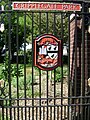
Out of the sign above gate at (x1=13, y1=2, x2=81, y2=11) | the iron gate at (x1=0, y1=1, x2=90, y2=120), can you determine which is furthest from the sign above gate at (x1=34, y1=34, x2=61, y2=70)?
the sign above gate at (x1=13, y1=2, x2=81, y2=11)

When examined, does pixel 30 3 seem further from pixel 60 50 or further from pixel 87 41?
pixel 87 41

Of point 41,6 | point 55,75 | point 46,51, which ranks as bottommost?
point 55,75

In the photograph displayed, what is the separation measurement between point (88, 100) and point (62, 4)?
1587mm

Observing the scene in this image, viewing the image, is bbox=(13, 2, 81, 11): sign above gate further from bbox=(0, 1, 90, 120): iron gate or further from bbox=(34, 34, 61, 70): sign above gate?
bbox=(34, 34, 61, 70): sign above gate

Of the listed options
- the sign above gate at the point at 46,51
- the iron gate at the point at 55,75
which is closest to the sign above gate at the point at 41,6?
the iron gate at the point at 55,75

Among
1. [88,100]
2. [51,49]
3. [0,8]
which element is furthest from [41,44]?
[88,100]

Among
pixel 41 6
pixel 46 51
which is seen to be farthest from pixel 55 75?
pixel 41 6

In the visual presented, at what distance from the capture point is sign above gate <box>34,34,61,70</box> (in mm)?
4367

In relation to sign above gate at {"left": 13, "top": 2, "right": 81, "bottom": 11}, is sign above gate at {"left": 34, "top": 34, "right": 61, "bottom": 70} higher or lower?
lower

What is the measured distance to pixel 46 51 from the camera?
4.37 m

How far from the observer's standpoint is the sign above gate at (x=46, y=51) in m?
4.37

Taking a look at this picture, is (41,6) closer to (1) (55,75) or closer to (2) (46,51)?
(2) (46,51)

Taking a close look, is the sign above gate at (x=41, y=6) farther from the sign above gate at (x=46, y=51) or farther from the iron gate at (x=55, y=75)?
the sign above gate at (x=46, y=51)

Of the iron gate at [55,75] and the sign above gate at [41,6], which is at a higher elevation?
the sign above gate at [41,6]
